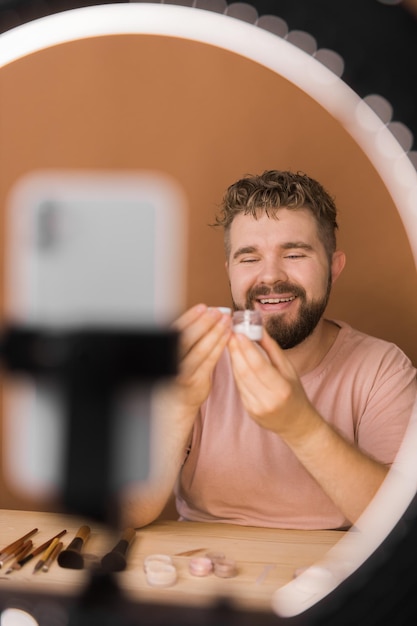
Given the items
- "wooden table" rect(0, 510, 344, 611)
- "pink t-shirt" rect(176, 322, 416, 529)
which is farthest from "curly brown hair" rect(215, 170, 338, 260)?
"wooden table" rect(0, 510, 344, 611)

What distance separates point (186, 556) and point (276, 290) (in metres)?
0.31

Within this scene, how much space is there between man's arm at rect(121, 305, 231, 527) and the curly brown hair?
211 millimetres

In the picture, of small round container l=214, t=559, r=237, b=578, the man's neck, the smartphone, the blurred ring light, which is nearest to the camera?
the blurred ring light

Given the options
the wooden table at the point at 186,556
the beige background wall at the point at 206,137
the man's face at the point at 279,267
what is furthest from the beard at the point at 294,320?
the wooden table at the point at 186,556

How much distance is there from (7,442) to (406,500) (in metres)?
0.58

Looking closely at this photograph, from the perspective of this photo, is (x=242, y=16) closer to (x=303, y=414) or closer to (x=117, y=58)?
(x=303, y=414)

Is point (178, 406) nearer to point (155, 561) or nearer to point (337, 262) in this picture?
point (155, 561)

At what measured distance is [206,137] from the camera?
2.53 feet

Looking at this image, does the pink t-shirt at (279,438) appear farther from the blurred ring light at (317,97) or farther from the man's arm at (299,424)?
the blurred ring light at (317,97)

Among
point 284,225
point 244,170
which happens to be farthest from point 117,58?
point 284,225

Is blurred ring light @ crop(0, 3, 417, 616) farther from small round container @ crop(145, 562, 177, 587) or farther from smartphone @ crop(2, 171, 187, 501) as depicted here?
smartphone @ crop(2, 171, 187, 501)

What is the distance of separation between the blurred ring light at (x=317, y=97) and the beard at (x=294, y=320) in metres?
0.32

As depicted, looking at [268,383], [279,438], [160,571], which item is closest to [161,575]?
[160,571]

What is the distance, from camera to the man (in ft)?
1.91
